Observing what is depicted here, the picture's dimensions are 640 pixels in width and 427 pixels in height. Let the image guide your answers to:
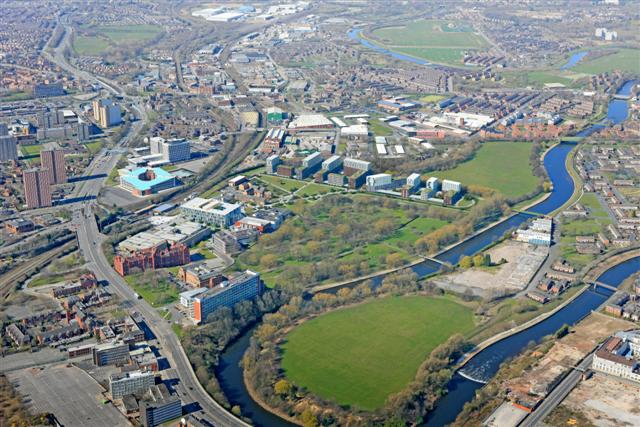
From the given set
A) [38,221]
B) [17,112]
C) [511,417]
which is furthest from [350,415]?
[17,112]

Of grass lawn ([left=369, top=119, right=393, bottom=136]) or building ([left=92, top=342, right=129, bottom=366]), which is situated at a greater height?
grass lawn ([left=369, top=119, right=393, bottom=136])

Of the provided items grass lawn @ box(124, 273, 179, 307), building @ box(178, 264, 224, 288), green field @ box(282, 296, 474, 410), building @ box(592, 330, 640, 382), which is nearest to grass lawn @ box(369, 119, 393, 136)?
building @ box(178, 264, 224, 288)

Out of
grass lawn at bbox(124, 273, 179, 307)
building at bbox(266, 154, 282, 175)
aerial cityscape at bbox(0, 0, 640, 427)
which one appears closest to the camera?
aerial cityscape at bbox(0, 0, 640, 427)

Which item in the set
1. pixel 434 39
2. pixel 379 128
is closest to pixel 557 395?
pixel 379 128

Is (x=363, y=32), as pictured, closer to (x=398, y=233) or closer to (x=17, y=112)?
(x=17, y=112)

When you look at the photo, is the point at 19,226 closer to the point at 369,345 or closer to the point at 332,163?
the point at 332,163

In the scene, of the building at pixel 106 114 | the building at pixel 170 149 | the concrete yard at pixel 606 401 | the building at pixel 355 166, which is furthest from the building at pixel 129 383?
the building at pixel 106 114

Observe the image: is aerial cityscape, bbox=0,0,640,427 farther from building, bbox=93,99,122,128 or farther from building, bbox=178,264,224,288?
building, bbox=93,99,122,128
